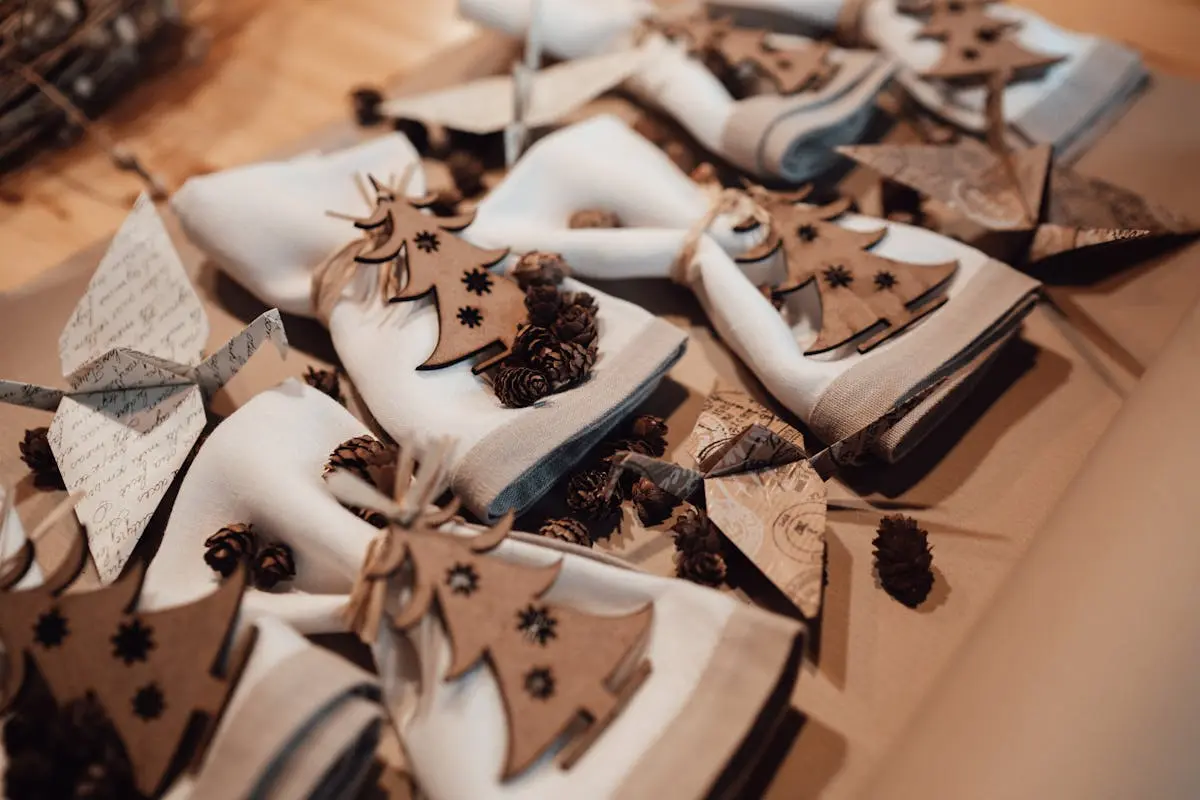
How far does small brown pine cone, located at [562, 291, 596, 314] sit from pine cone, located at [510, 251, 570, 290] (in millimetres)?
25

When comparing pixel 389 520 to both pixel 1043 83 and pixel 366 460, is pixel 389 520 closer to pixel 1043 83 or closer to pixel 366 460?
pixel 366 460

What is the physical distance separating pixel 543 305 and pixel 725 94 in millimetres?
472

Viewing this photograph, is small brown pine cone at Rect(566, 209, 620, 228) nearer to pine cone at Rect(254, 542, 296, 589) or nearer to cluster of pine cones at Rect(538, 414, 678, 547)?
cluster of pine cones at Rect(538, 414, 678, 547)

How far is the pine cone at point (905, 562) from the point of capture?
653 millimetres

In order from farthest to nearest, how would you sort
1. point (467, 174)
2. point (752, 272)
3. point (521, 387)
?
point (467, 174)
point (752, 272)
point (521, 387)

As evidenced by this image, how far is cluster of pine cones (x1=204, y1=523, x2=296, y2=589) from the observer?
637mm

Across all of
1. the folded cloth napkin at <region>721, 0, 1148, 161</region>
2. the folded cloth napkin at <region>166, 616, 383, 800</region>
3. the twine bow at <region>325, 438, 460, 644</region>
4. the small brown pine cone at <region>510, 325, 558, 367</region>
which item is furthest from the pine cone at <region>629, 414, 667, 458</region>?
the folded cloth napkin at <region>721, 0, 1148, 161</region>

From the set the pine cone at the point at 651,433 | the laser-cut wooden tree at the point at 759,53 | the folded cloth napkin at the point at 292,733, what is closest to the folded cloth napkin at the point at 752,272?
the pine cone at the point at 651,433

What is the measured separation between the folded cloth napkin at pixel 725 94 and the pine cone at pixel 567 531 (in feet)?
1.62

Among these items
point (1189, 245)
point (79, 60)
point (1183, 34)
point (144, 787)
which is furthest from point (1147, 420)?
point (79, 60)

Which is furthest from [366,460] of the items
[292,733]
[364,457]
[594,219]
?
[594,219]

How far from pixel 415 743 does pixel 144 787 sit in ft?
0.52

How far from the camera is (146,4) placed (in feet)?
3.85

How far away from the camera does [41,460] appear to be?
2.42ft
